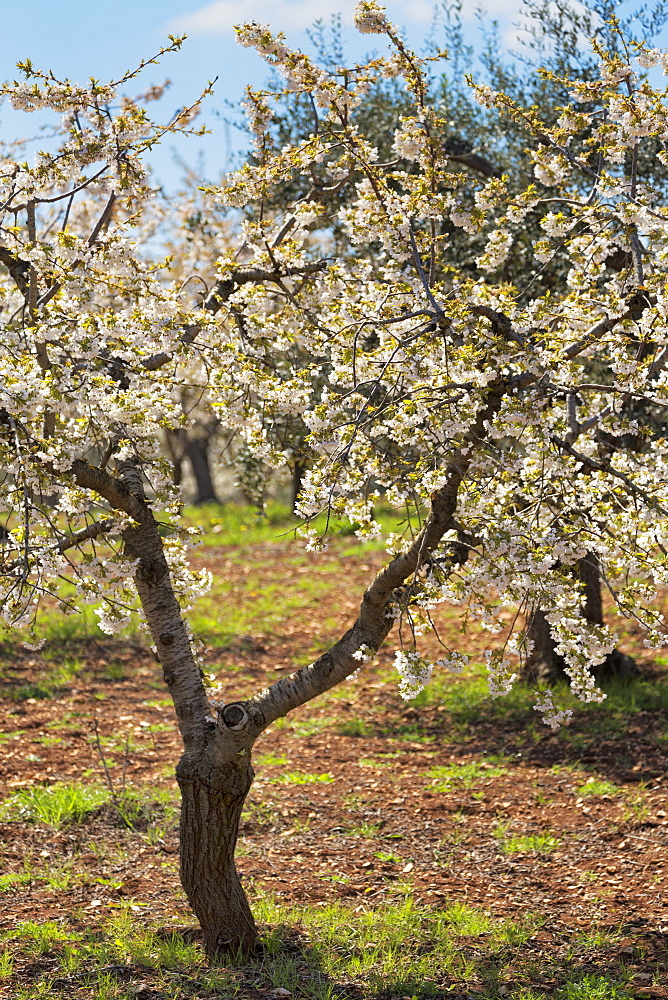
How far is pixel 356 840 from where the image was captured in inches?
265

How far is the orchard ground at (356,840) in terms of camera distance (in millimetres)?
4965

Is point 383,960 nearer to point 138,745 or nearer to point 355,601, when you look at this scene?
point 138,745

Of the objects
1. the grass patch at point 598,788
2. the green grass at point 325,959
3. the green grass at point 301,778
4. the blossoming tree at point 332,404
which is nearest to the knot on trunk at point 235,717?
the blossoming tree at point 332,404

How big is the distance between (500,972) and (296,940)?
1122 millimetres

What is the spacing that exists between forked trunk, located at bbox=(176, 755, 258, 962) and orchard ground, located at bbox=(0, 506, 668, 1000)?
0.49ft

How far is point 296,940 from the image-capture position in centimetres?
524

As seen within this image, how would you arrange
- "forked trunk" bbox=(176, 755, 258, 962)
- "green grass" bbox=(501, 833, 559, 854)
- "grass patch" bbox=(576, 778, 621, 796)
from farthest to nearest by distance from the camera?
1. "grass patch" bbox=(576, 778, 621, 796)
2. "green grass" bbox=(501, 833, 559, 854)
3. "forked trunk" bbox=(176, 755, 258, 962)

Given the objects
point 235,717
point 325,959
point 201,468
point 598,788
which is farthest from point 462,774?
point 201,468

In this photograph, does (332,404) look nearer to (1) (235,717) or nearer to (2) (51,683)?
(1) (235,717)

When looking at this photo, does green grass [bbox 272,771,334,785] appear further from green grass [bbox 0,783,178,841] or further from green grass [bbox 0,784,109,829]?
green grass [bbox 0,784,109,829]

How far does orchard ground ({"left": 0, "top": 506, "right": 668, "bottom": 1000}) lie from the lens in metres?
4.96

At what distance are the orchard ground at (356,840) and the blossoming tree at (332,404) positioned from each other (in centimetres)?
65

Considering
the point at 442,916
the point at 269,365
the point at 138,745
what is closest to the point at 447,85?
the point at 269,365

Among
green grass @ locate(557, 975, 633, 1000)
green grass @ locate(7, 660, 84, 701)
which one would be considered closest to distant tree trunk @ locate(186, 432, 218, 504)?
green grass @ locate(7, 660, 84, 701)
